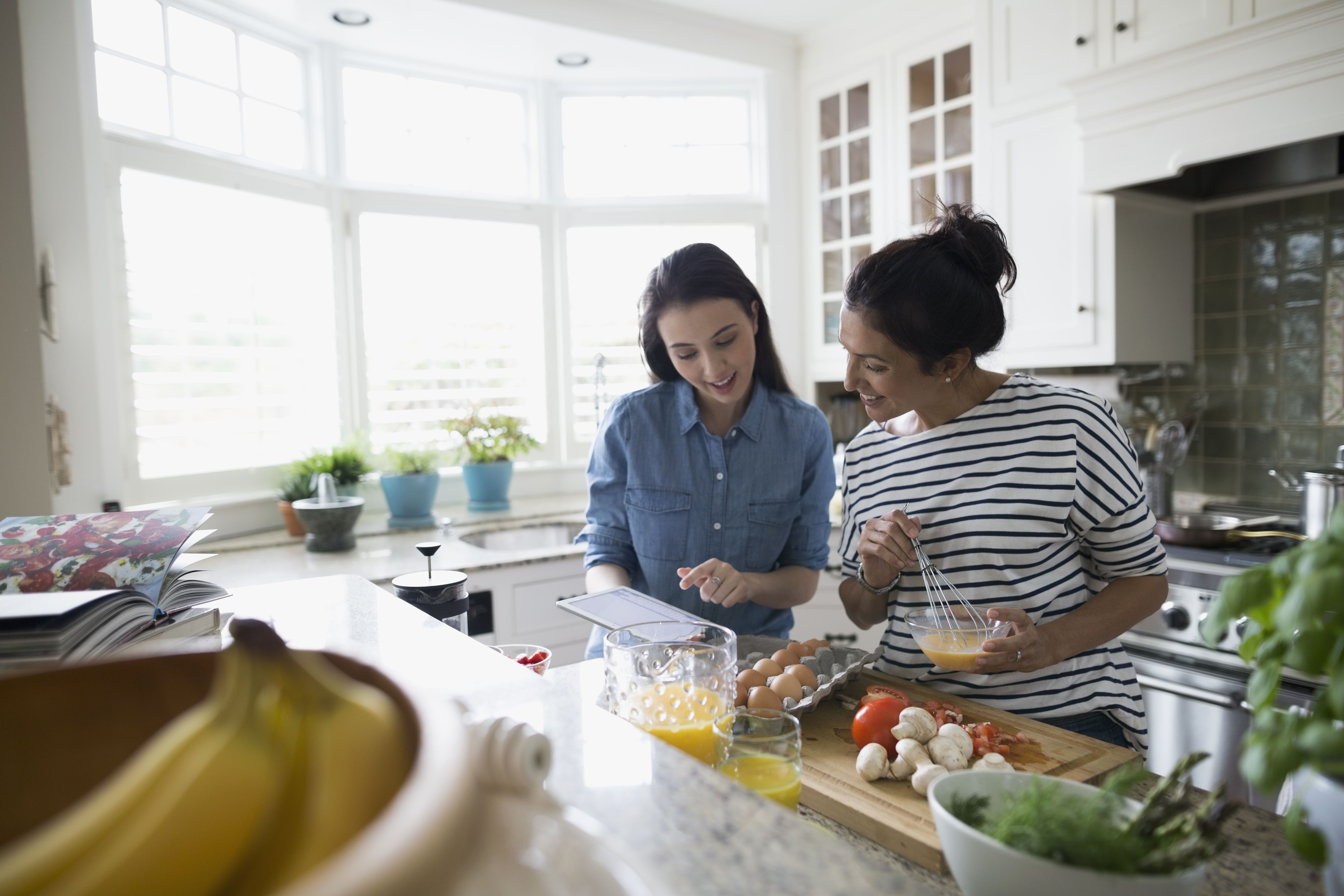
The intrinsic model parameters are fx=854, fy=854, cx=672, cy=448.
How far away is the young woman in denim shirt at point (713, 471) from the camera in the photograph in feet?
5.47

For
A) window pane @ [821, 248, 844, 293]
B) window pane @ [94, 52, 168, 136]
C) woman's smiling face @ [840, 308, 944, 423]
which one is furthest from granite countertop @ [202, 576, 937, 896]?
window pane @ [821, 248, 844, 293]

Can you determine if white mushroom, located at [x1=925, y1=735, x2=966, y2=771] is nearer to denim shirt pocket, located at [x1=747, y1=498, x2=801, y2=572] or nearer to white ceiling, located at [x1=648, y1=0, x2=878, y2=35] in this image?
denim shirt pocket, located at [x1=747, y1=498, x2=801, y2=572]

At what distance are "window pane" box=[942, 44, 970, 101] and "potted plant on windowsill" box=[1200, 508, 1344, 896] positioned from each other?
3.08 meters

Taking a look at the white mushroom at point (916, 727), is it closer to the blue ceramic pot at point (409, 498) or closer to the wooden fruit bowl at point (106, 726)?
the wooden fruit bowl at point (106, 726)

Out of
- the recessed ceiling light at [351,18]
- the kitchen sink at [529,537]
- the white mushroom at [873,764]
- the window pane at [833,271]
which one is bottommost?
the kitchen sink at [529,537]

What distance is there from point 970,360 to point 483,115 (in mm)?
2904

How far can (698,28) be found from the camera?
11.5 feet

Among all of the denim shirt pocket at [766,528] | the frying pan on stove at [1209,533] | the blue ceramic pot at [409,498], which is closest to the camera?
the denim shirt pocket at [766,528]

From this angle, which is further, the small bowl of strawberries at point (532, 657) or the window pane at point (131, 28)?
the window pane at point (131, 28)

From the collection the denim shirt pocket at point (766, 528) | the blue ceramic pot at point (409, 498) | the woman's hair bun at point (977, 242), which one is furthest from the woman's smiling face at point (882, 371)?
the blue ceramic pot at point (409, 498)

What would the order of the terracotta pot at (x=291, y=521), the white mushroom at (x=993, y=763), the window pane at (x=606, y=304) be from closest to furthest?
1. the white mushroom at (x=993, y=763)
2. the terracotta pot at (x=291, y=521)
3. the window pane at (x=606, y=304)

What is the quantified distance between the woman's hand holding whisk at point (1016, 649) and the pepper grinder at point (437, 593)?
699 millimetres

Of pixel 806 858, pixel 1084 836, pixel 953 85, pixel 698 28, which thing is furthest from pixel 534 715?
pixel 698 28

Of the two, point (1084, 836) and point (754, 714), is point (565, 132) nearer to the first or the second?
point (754, 714)
